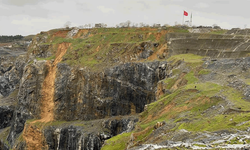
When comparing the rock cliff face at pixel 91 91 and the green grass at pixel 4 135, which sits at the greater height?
the rock cliff face at pixel 91 91

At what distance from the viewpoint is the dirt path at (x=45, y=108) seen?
50469 mm

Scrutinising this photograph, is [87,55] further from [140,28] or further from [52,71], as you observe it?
[140,28]

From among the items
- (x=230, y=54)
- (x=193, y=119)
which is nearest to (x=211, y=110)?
(x=193, y=119)

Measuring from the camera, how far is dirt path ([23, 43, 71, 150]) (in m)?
50.5

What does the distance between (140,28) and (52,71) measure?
24.1 metres

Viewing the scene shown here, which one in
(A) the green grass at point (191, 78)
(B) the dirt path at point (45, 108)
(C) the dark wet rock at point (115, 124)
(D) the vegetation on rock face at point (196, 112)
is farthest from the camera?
(B) the dirt path at point (45, 108)

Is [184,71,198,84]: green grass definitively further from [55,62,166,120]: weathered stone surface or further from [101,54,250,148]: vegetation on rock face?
[55,62,166,120]: weathered stone surface

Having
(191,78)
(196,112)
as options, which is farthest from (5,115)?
(196,112)

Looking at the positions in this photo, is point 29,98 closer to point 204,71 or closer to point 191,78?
point 191,78

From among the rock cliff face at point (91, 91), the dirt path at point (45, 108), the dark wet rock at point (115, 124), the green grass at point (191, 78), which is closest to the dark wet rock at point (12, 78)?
the rock cliff face at point (91, 91)

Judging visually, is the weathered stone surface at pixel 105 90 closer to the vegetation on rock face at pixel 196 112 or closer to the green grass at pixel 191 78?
the green grass at pixel 191 78

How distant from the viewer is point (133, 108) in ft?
160

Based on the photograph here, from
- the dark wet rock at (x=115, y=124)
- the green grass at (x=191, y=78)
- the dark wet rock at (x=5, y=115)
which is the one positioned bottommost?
the dark wet rock at (x=5, y=115)

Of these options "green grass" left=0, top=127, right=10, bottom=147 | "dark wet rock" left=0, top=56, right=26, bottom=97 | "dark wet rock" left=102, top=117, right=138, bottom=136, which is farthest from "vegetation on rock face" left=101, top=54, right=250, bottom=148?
"dark wet rock" left=0, top=56, right=26, bottom=97
